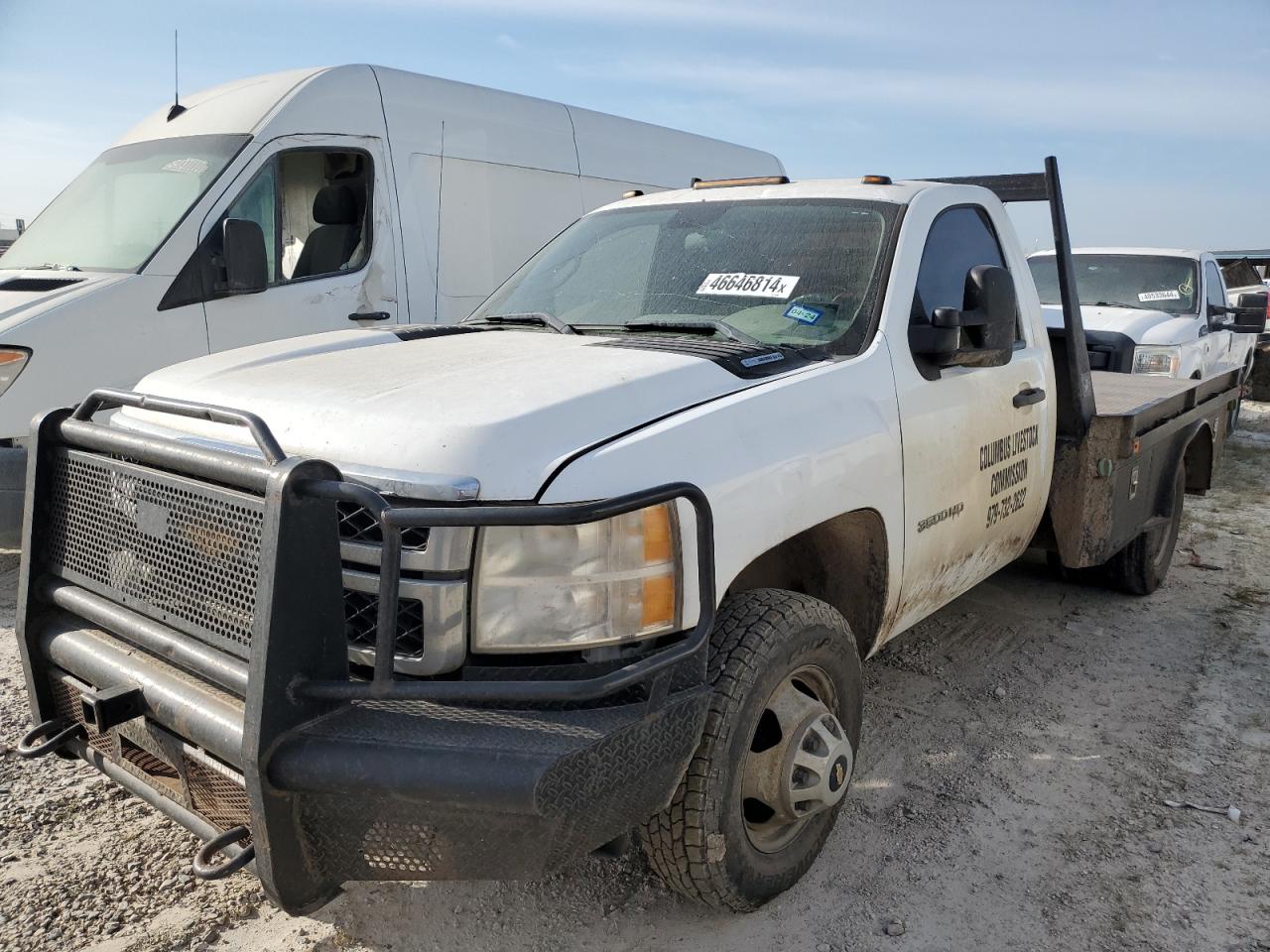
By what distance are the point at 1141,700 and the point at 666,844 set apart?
2.62 metres

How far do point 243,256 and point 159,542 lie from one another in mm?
3633

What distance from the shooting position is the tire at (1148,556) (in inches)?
207

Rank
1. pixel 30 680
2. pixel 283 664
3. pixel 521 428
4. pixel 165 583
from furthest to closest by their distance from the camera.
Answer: pixel 30 680
pixel 165 583
pixel 521 428
pixel 283 664

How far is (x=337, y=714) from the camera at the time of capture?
207 cm

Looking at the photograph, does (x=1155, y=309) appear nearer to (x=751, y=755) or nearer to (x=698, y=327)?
(x=698, y=327)

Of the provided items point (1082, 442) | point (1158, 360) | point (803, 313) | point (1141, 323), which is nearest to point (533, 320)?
point (803, 313)

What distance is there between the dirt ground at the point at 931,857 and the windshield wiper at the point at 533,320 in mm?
1695

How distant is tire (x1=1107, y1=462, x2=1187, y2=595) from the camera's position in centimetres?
527

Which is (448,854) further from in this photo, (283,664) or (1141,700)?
(1141,700)

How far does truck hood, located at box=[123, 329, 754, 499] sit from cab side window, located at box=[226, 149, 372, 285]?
3.11m

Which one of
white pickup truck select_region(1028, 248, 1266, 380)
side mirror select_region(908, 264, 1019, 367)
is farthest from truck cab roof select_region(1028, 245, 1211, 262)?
side mirror select_region(908, 264, 1019, 367)

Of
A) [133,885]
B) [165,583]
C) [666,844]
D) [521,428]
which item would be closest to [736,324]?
[521,428]

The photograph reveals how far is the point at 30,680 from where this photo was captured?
8.82 feet

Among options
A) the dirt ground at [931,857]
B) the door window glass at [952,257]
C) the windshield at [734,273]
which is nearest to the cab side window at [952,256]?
the door window glass at [952,257]
